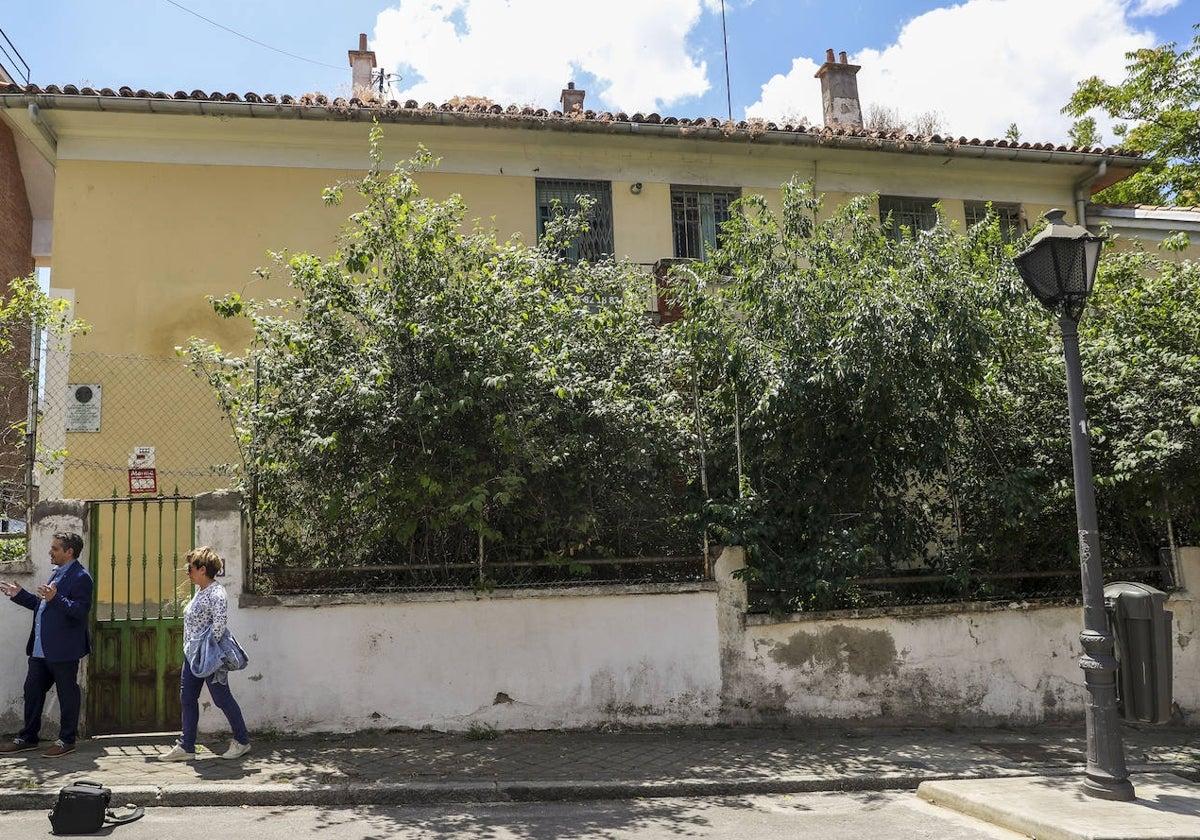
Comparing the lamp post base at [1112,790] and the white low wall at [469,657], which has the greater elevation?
the white low wall at [469,657]

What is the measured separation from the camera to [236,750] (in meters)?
6.83

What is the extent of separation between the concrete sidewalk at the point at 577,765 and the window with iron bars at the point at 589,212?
7.55 m

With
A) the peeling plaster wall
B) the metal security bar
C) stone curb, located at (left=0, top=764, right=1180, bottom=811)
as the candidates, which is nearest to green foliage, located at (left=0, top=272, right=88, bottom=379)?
the metal security bar

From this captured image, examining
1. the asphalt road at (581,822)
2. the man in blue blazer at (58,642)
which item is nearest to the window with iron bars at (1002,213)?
the asphalt road at (581,822)

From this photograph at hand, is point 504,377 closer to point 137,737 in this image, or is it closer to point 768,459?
point 768,459

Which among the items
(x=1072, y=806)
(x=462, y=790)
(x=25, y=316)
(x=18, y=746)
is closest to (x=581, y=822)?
(x=462, y=790)

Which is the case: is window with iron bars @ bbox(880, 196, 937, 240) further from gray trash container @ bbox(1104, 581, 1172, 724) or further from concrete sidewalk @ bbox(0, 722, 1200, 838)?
gray trash container @ bbox(1104, 581, 1172, 724)

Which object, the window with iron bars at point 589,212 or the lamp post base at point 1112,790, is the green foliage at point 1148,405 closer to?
the lamp post base at point 1112,790

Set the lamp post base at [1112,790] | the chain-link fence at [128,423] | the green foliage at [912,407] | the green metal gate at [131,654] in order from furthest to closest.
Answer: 1. the chain-link fence at [128,423]
2. the green foliage at [912,407]
3. the green metal gate at [131,654]
4. the lamp post base at [1112,790]

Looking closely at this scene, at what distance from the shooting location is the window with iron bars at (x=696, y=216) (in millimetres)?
13516

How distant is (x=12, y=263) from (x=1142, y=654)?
1818 centimetres

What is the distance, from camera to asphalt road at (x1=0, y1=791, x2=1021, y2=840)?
5383 mm

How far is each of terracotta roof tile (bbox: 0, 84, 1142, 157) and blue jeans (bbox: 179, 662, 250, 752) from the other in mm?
8009

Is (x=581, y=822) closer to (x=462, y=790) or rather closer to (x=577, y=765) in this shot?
(x=462, y=790)
